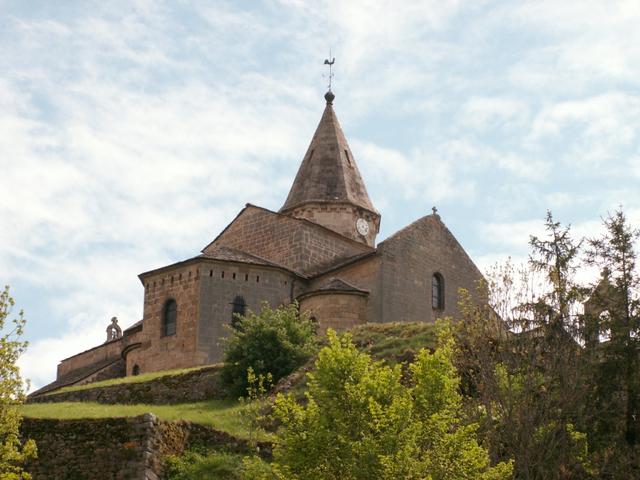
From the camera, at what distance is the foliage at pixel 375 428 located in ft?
59.3

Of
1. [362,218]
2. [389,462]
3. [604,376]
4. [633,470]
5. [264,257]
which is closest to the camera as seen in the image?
[389,462]

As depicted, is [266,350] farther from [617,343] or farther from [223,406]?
[617,343]

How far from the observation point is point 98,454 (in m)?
23.6

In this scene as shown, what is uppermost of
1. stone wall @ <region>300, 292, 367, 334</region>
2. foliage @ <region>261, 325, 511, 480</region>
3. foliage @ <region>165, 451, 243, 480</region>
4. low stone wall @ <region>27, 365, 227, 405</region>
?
stone wall @ <region>300, 292, 367, 334</region>

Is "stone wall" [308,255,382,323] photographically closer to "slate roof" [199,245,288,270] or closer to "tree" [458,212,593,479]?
"slate roof" [199,245,288,270]

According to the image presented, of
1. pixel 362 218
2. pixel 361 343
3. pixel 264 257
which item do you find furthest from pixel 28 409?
pixel 362 218

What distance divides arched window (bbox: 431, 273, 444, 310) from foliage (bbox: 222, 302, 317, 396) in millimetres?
10082

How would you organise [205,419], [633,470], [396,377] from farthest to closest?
[205,419] < [633,470] < [396,377]

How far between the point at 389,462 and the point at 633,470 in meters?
7.28

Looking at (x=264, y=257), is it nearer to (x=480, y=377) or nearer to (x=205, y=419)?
(x=205, y=419)

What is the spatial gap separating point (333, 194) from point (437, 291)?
7.59m

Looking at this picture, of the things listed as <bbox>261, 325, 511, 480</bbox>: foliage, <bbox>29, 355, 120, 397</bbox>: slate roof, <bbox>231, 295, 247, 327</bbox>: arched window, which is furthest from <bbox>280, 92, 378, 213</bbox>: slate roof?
<bbox>261, 325, 511, 480</bbox>: foliage

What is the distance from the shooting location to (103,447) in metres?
23.7

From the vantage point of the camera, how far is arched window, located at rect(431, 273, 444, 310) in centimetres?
4200
